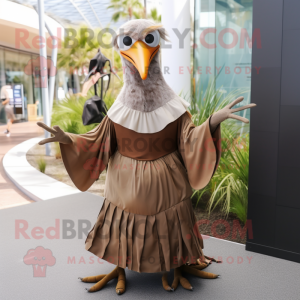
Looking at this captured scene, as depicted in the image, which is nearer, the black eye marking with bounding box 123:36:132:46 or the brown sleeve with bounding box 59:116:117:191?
the black eye marking with bounding box 123:36:132:46

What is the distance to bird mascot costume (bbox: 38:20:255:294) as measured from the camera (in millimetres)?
1742

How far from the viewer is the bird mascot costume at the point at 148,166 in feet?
5.72

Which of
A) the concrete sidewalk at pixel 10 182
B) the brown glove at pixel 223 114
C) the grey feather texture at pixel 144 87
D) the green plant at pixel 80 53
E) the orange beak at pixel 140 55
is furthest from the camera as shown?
the green plant at pixel 80 53

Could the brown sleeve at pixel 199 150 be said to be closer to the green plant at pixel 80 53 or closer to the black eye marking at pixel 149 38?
the black eye marking at pixel 149 38

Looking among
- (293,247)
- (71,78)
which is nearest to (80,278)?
(293,247)

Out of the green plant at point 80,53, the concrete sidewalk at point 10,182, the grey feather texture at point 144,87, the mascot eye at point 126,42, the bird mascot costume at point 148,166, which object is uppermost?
the green plant at point 80,53

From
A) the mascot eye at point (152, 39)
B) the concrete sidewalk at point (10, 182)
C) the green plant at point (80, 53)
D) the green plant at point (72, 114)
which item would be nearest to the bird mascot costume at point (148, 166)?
the mascot eye at point (152, 39)

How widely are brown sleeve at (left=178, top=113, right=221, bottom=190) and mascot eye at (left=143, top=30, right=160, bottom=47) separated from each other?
407 millimetres

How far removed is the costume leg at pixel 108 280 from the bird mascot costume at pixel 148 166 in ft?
0.04

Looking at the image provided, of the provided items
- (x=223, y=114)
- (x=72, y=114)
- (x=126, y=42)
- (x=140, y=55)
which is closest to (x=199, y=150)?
(x=223, y=114)

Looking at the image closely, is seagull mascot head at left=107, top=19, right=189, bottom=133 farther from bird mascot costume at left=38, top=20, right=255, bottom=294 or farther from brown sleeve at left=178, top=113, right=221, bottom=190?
brown sleeve at left=178, top=113, right=221, bottom=190

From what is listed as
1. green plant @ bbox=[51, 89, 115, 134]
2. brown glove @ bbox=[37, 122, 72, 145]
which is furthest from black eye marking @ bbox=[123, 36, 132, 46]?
green plant @ bbox=[51, 89, 115, 134]

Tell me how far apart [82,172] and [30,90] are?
41.2 ft

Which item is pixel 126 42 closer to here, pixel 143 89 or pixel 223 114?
pixel 143 89
